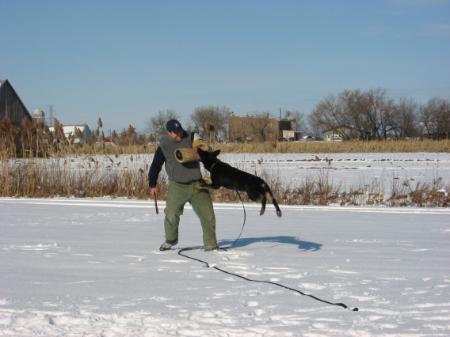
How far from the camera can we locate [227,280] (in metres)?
5.27

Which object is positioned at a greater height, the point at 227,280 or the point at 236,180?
the point at 236,180

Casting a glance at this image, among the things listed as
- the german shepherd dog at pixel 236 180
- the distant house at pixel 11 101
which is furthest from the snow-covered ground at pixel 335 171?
the distant house at pixel 11 101

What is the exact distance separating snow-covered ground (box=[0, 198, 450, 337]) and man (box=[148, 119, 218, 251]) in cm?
25

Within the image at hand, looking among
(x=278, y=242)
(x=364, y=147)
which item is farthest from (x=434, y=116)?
(x=278, y=242)

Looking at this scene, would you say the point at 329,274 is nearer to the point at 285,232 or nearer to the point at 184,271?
the point at 184,271

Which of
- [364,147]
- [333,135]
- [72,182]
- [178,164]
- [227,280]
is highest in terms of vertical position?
[333,135]

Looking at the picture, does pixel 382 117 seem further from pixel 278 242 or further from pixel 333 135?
pixel 278 242

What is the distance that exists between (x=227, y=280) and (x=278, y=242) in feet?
7.41

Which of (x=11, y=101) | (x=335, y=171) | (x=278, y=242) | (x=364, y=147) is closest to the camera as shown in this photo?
(x=278, y=242)

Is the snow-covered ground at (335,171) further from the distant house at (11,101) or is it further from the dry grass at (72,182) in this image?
the distant house at (11,101)

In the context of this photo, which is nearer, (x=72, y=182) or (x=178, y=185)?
(x=178, y=185)

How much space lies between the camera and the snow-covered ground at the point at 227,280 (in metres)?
3.98

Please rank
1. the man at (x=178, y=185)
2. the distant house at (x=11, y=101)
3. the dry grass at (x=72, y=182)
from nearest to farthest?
the man at (x=178, y=185) < the dry grass at (x=72, y=182) < the distant house at (x=11, y=101)

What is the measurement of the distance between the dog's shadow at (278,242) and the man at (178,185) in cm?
72
